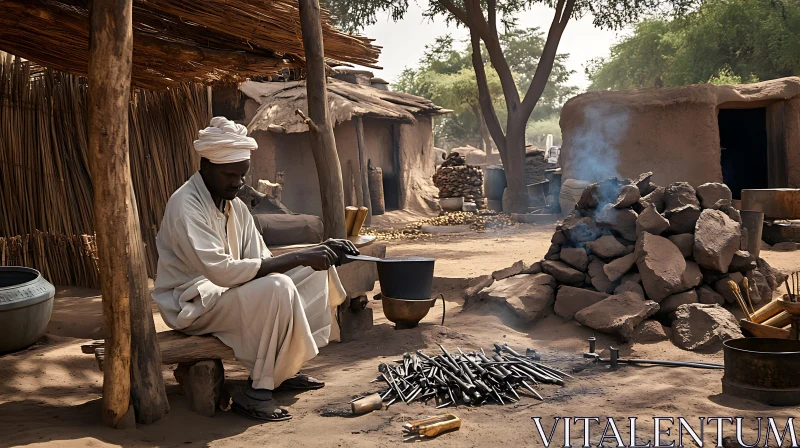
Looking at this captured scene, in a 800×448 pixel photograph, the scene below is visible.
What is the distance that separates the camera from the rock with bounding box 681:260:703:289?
209 inches

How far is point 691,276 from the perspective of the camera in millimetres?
5363

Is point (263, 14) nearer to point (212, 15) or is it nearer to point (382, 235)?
point (212, 15)

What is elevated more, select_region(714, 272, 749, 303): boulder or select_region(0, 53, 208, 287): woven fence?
select_region(0, 53, 208, 287): woven fence

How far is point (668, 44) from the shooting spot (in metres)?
30.4

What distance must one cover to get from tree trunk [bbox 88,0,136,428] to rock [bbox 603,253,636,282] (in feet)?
12.5

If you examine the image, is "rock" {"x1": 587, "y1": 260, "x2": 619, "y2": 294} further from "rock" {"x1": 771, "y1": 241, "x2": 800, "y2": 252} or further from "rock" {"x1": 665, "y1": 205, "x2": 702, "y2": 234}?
"rock" {"x1": 771, "y1": 241, "x2": 800, "y2": 252}

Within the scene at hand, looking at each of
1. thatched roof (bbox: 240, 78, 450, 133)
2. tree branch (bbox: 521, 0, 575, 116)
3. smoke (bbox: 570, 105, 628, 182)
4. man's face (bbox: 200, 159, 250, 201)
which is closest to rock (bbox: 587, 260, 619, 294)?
man's face (bbox: 200, 159, 250, 201)

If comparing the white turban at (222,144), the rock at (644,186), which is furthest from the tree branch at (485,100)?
the white turban at (222,144)

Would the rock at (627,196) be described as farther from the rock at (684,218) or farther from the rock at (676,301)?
the rock at (676,301)

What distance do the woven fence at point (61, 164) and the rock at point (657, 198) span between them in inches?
182

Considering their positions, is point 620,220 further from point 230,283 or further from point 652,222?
point 230,283

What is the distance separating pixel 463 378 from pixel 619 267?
2.33m

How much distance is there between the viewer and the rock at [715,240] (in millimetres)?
5379

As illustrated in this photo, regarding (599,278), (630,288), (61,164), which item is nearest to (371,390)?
(630,288)
